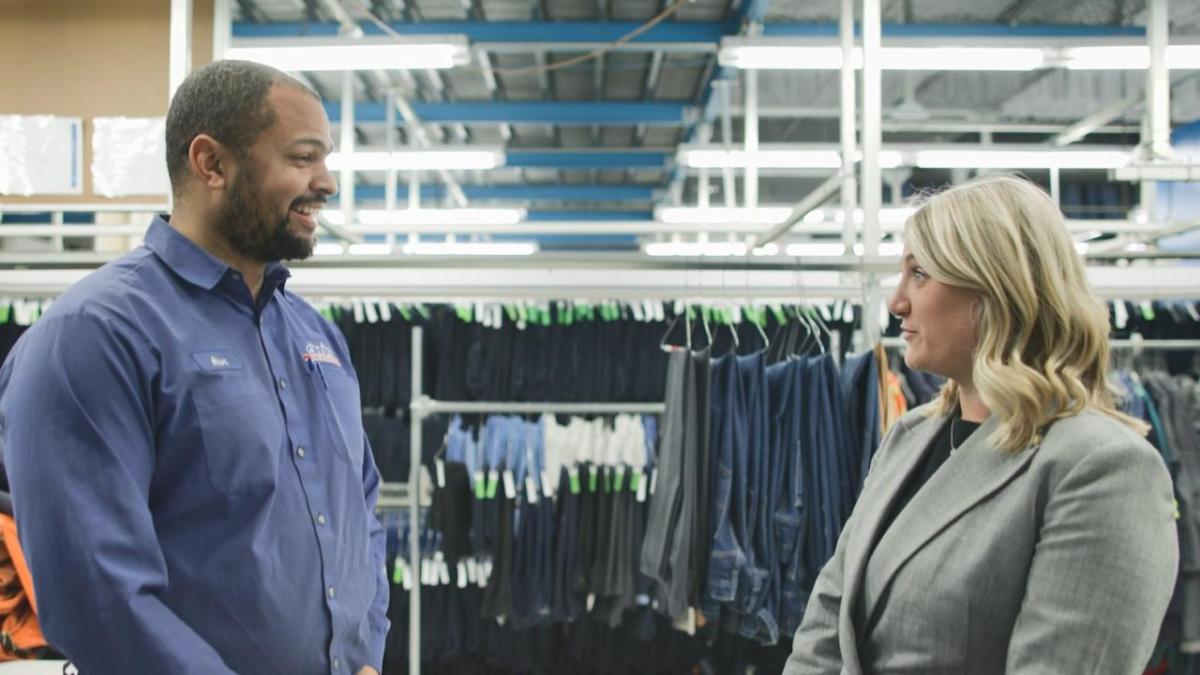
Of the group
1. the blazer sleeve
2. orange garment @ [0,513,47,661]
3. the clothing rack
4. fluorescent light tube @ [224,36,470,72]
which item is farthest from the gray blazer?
fluorescent light tube @ [224,36,470,72]

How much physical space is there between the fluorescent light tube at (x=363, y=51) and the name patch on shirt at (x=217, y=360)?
389 centimetres

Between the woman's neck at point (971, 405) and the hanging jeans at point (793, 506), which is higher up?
the woman's neck at point (971, 405)

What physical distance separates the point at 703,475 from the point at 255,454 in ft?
7.13

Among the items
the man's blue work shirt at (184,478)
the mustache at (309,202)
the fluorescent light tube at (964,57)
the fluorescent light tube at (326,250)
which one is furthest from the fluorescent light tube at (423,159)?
the man's blue work shirt at (184,478)

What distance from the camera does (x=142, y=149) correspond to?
143 inches

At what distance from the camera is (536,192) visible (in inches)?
589

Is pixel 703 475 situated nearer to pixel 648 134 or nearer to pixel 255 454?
pixel 255 454

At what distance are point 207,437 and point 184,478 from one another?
2.8 inches

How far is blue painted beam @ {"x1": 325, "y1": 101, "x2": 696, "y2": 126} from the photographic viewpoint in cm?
990

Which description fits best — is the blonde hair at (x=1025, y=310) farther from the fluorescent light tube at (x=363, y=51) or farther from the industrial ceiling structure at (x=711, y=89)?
the fluorescent light tube at (x=363, y=51)

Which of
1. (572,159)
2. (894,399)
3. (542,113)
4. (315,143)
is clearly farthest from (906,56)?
(572,159)

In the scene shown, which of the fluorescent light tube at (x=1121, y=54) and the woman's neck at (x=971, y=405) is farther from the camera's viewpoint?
the fluorescent light tube at (x=1121, y=54)

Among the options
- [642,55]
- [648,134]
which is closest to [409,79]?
[642,55]

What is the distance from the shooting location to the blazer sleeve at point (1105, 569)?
1.30 m
